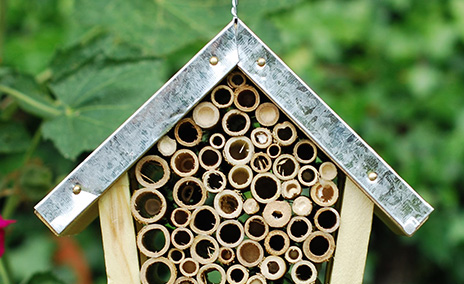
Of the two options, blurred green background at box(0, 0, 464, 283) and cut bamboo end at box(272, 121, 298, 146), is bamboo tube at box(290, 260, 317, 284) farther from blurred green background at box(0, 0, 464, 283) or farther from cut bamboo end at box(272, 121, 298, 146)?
blurred green background at box(0, 0, 464, 283)

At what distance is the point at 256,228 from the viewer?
1.82ft

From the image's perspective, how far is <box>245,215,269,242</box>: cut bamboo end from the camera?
1.78ft

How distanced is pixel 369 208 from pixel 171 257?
181mm

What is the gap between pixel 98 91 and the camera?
2.45 feet

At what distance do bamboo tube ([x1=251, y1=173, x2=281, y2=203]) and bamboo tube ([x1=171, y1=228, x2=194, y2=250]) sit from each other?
7 centimetres

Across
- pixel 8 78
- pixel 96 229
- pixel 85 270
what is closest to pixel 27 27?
pixel 96 229

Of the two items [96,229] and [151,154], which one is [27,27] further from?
[151,154]

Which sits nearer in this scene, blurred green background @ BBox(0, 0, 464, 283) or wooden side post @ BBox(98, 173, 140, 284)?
wooden side post @ BBox(98, 173, 140, 284)

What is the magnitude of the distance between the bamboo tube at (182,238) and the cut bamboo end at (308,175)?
0.36 feet

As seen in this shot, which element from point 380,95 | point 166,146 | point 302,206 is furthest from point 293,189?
point 380,95

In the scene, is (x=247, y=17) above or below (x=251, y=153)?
above

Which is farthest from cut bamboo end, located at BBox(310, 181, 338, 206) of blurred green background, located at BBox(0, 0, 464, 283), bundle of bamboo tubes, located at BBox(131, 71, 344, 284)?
blurred green background, located at BBox(0, 0, 464, 283)

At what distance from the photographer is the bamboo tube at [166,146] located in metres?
0.54

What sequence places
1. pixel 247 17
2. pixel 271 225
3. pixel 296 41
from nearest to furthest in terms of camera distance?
pixel 271 225 < pixel 247 17 < pixel 296 41
